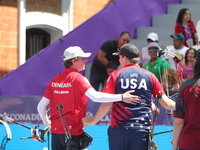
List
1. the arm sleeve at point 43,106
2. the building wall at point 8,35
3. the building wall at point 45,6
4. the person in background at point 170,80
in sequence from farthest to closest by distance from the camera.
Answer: the building wall at point 45,6 → the building wall at point 8,35 → the person in background at point 170,80 → the arm sleeve at point 43,106

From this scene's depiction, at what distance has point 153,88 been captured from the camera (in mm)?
5867

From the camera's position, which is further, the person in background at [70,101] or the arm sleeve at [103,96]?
the person in background at [70,101]

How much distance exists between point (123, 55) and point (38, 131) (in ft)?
8.65

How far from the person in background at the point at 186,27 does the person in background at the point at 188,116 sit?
280 inches

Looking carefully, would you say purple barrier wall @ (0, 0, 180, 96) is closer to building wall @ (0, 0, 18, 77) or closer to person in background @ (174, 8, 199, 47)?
person in background @ (174, 8, 199, 47)

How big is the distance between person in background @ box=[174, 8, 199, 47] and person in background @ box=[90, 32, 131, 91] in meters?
1.60

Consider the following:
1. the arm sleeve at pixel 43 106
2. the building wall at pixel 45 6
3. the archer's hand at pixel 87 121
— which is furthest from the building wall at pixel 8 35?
the archer's hand at pixel 87 121

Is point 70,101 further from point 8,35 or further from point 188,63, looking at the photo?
point 8,35

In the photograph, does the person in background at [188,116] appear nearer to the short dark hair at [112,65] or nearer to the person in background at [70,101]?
the person in background at [70,101]

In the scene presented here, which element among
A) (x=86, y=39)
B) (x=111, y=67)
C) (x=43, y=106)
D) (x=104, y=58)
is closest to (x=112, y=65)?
(x=111, y=67)

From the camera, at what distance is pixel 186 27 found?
1198 cm

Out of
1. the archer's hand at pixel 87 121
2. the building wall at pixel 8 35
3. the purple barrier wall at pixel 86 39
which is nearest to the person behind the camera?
the archer's hand at pixel 87 121

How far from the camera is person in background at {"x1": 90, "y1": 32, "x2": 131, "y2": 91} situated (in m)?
10.7

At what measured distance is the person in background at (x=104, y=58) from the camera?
1074 cm
